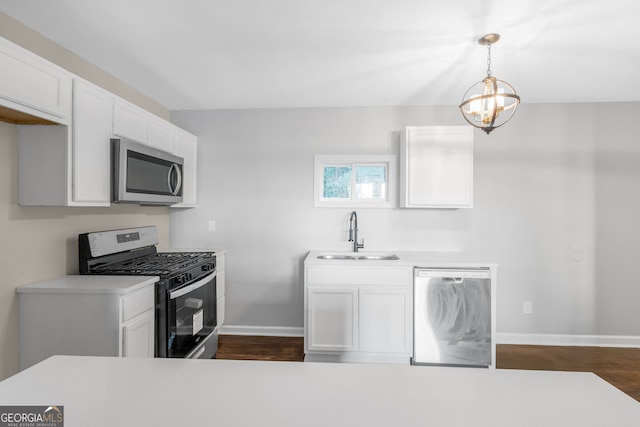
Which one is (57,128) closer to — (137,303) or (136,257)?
(137,303)

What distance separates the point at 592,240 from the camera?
327cm

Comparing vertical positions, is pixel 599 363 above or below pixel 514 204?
below

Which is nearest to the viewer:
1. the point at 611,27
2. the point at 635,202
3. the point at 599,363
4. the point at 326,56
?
the point at 611,27

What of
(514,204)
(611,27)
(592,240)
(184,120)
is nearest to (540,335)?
(592,240)

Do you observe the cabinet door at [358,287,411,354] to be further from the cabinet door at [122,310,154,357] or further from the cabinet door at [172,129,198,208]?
the cabinet door at [172,129,198,208]

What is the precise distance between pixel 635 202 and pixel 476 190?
1.54 meters

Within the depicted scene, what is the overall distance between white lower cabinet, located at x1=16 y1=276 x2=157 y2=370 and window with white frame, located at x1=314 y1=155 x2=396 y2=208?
2.06 metres

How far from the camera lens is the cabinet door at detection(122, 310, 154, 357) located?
→ 1.91m

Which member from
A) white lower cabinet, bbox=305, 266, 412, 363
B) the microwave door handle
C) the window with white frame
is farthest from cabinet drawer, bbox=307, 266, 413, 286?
the microwave door handle

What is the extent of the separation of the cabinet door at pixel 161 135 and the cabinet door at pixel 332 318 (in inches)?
70.8

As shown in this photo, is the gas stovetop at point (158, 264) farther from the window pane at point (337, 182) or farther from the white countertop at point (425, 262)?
the window pane at point (337, 182)

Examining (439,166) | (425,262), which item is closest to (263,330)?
(425,262)

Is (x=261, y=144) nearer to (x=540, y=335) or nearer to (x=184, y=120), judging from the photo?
(x=184, y=120)

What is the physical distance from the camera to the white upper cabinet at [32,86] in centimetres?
155
